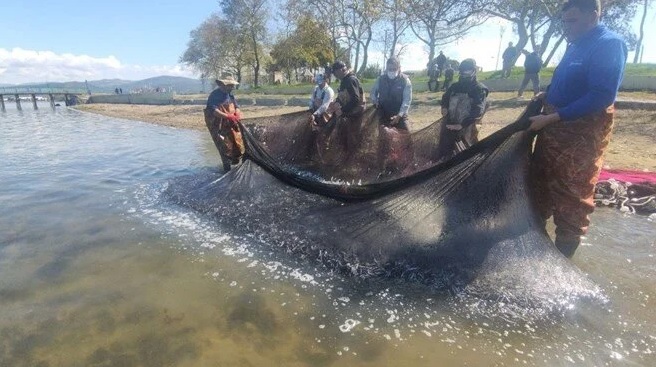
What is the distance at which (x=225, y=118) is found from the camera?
659cm

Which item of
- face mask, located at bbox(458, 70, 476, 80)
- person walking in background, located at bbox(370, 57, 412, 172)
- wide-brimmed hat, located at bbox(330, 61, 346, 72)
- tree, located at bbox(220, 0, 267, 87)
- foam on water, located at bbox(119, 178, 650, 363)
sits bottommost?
foam on water, located at bbox(119, 178, 650, 363)

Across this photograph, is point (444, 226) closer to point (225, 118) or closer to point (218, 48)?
point (225, 118)

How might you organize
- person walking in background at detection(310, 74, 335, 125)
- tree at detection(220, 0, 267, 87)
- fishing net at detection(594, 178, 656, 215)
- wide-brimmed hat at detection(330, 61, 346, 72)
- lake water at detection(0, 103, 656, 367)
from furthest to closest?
tree at detection(220, 0, 267, 87) < person walking in background at detection(310, 74, 335, 125) < wide-brimmed hat at detection(330, 61, 346, 72) < fishing net at detection(594, 178, 656, 215) < lake water at detection(0, 103, 656, 367)

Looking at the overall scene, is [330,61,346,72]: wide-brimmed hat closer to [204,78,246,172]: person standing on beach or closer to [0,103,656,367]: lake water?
[204,78,246,172]: person standing on beach

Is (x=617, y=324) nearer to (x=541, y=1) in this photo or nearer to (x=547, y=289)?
(x=547, y=289)

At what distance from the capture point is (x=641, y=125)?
9.17 meters

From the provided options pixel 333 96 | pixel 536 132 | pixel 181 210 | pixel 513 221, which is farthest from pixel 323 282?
pixel 333 96

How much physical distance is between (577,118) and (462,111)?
2006 millimetres

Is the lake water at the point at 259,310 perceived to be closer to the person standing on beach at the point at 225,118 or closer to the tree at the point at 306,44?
the person standing on beach at the point at 225,118

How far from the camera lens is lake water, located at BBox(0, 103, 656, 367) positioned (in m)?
2.36

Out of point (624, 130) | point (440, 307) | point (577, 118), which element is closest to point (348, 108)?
point (577, 118)

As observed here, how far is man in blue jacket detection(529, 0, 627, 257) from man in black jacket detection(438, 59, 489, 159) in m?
1.61

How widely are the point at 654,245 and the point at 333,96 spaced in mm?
4760

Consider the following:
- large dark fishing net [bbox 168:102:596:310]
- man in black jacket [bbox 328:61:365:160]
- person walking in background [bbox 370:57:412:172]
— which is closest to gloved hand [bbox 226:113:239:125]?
man in black jacket [bbox 328:61:365:160]
